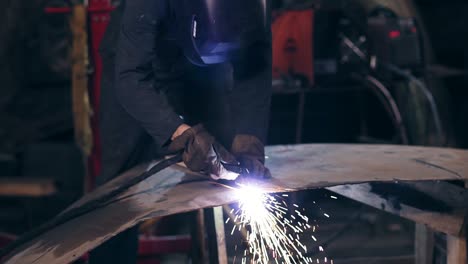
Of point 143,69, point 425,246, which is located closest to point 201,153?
point 143,69

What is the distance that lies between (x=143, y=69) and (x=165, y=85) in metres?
0.24

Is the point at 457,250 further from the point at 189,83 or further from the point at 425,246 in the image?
the point at 189,83

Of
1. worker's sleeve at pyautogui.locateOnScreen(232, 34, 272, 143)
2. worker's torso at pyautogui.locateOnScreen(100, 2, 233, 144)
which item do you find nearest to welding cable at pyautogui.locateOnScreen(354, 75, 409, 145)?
worker's torso at pyautogui.locateOnScreen(100, 2, 233, 144)

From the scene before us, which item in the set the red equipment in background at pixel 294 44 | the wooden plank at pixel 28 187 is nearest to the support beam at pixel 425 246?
the red equipment in background at pixel 294 44

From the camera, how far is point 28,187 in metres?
3.98

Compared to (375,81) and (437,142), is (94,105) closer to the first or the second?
(375,81)

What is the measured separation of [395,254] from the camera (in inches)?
163

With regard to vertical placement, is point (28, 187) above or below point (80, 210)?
below

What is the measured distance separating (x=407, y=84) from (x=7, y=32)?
2.62 metres

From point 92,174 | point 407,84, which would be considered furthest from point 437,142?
point 92,174

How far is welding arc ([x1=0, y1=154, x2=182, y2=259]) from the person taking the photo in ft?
7.98

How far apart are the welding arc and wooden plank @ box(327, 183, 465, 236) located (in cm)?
69

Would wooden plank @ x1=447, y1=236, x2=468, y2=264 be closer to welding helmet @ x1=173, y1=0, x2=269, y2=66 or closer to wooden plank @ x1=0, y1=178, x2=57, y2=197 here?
welding helmet @ x1=173, y1=0, x2=269, y2=66

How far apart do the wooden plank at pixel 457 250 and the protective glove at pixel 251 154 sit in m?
0.65
